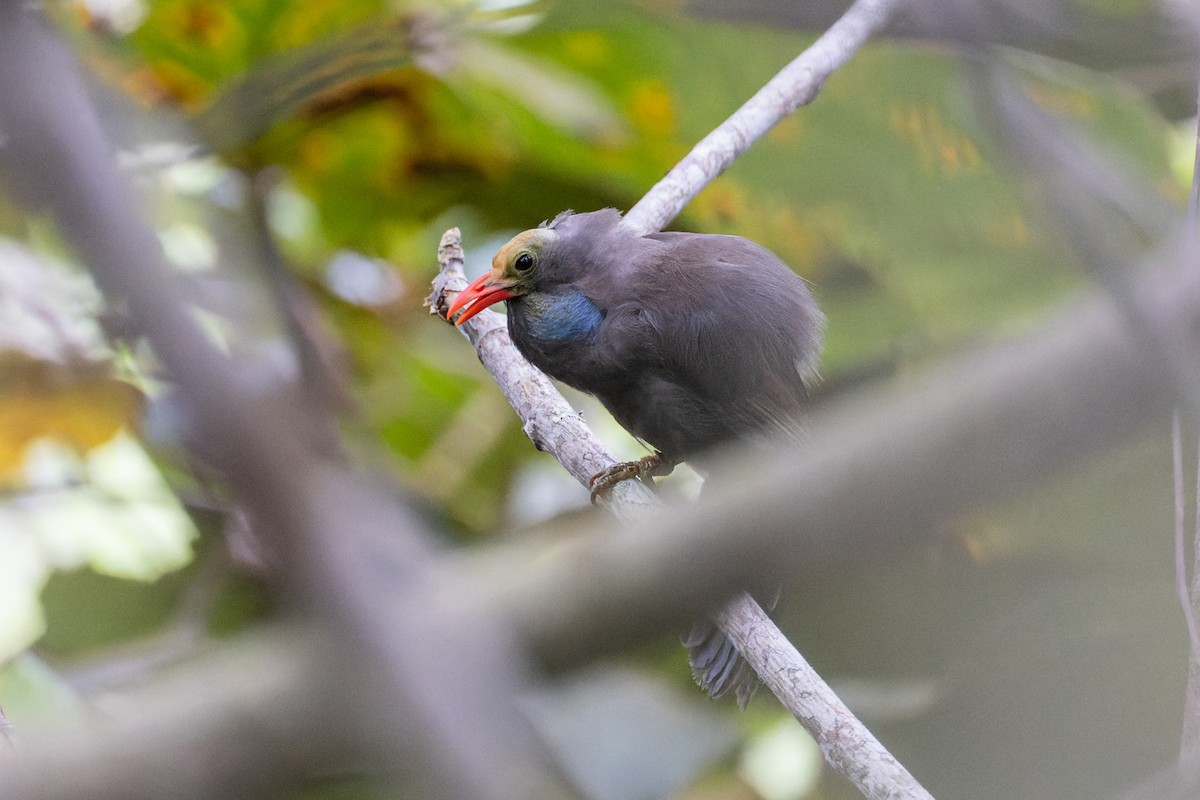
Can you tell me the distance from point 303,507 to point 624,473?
8.35 ft

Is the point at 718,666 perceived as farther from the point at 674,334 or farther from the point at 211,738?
the point at 211,738

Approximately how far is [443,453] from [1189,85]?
2.93m

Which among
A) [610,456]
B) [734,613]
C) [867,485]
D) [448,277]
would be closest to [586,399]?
[448,277]

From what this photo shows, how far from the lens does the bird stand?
9.46 feet

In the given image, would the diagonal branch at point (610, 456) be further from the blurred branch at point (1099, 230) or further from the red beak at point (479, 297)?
the blurred branch at point (1099, 230)

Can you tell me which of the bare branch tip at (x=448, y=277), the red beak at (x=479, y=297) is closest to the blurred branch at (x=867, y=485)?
the red beak at (x=479, y=297)

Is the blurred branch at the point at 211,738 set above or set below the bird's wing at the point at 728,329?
below

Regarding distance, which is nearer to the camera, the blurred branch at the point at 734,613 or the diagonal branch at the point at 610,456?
the blurred branch at the point at 734,613

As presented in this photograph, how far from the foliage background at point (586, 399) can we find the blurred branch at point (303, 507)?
111 inches

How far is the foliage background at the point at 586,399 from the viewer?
3.60 meters

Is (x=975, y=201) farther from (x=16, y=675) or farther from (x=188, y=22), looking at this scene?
(x=16, y=675)

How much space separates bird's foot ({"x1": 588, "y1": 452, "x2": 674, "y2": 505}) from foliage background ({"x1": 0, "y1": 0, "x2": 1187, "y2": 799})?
0.51 meters

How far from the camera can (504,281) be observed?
305cm

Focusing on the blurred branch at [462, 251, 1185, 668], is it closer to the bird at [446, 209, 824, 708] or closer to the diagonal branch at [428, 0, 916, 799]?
the diagonal branch at [428, 0, 916, 799]
